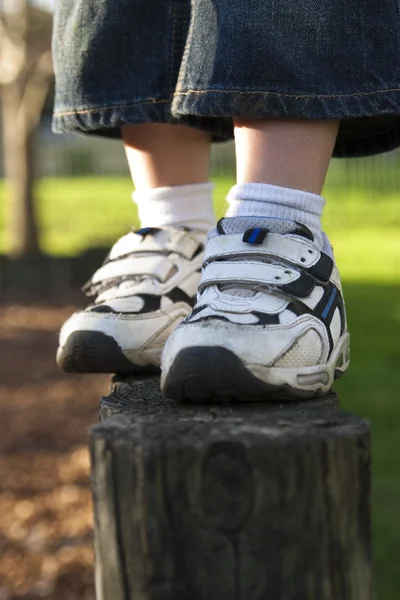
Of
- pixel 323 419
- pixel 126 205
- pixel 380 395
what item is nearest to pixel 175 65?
pixel 323 419

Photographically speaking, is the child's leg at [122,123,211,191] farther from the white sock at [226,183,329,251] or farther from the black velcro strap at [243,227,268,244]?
the black velcro strap at [243,227,268,244]

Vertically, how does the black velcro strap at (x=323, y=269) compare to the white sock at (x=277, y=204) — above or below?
below

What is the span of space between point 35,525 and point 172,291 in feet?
7.06

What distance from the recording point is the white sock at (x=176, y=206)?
1649 millimetres

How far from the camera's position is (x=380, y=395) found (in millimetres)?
4445

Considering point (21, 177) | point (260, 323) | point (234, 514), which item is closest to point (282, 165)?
point (260, 323)

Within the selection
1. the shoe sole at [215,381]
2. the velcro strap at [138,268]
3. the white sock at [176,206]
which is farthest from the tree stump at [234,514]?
the white sock at [176,206]

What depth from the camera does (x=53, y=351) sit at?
5969 millimetres

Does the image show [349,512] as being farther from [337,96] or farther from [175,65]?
[175,65]

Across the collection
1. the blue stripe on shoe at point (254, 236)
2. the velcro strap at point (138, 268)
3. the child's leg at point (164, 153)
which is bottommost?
the blue stripe on shoe at point (254, 236)

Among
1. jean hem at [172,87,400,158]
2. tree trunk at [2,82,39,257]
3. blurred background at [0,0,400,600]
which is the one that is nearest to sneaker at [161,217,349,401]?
jean hem at [172,87,400,158]

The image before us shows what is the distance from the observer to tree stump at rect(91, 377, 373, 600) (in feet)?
2.73

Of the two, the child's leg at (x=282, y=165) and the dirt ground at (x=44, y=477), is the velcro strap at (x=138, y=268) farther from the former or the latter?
the dirt ground at (x=44, y=477)

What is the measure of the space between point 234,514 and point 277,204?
1.92 feet
